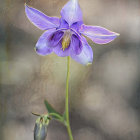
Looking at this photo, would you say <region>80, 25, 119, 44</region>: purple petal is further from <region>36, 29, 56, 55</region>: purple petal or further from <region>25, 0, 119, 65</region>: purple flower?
<region>36, 29, 56, 55</region>: purple petal

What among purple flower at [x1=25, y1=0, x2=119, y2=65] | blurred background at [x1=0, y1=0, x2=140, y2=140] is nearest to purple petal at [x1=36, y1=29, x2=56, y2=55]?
purple flower at [x1=25, y1=0, x2=119, y2=65]

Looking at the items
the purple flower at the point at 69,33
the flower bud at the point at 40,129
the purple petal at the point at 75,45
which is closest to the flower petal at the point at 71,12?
the purple flower at the point at 69,33

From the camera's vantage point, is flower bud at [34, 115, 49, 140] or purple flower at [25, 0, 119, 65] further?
flower bud at [34, 115, 49, 140]

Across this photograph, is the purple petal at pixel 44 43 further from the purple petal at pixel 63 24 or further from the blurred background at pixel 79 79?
the blurred background at pixel 79 79

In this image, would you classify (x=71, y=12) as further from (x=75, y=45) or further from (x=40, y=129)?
(x=40, y=129)

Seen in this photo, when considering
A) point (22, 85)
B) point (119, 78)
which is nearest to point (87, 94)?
point (119, 78)

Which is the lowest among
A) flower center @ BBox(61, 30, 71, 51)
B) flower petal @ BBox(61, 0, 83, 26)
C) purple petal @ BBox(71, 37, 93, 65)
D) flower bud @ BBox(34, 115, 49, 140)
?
flower bud @ BBox(34, 115, 49, 140)

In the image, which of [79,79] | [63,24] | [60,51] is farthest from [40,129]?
[79,79]
